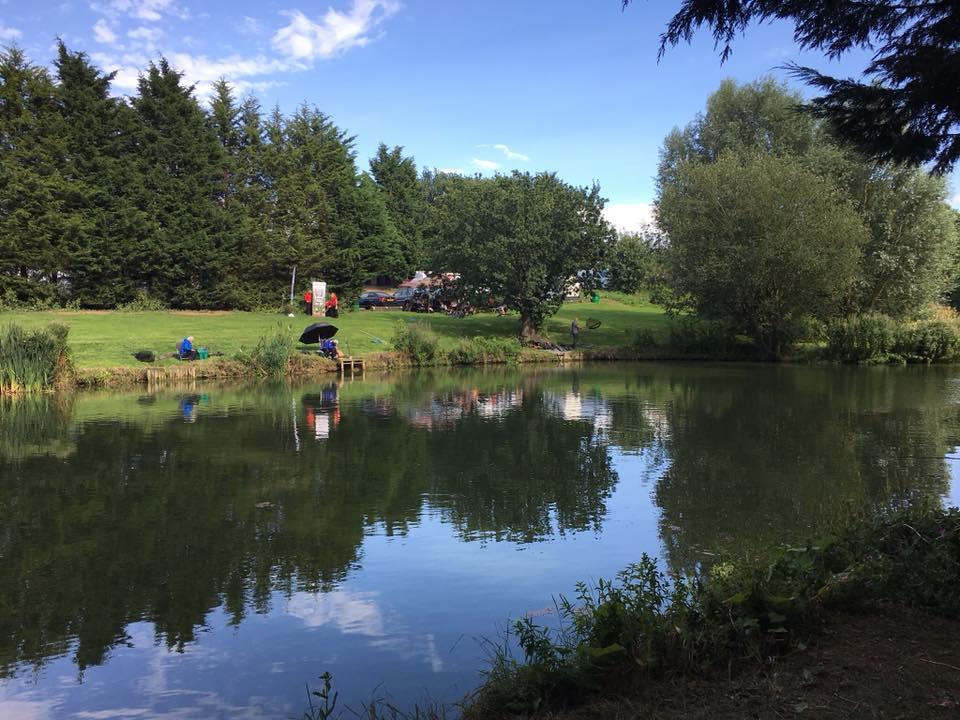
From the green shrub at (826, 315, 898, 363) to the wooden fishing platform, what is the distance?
23.3 m

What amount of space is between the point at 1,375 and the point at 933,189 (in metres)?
41.9

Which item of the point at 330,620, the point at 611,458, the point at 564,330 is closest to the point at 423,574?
the point at 330,620

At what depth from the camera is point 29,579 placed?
8.23 meters

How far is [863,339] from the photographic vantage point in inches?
1463

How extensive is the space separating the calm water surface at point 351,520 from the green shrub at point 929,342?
17.2m

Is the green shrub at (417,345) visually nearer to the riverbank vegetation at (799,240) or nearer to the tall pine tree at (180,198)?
the riverbank vegetation at (799,240)

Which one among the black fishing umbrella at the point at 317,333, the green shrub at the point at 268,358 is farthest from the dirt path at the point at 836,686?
the black fishing umbrella at the point at 317,333

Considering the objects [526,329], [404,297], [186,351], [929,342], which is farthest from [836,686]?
[404,297]

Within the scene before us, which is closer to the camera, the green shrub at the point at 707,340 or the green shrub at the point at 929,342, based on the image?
the green shrub at the point at 929,342

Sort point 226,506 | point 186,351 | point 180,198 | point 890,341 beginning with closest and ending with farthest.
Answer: point 226,506
point 186,351
point 890,341
point 180,198

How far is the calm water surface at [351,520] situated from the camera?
6.31 metres

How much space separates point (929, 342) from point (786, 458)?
28.3 m

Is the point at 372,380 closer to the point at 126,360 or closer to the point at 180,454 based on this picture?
the point at 126,360

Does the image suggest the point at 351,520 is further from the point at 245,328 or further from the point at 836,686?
the point at 245,328
